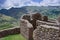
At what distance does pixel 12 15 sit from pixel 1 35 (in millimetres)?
64266

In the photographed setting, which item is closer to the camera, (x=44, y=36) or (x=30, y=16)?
(x=44, y=36)

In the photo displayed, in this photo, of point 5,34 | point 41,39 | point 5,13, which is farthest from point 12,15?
point 41,39

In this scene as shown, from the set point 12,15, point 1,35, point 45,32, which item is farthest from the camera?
point 12,15

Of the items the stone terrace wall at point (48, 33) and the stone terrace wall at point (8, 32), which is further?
the stone terrace wall at point (8, 32)

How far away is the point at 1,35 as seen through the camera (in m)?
20.6

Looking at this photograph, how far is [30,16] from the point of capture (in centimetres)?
2083

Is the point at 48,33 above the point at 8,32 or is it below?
above

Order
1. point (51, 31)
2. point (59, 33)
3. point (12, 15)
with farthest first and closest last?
point (12, 15) < point (51, 31) < point (59, 33)

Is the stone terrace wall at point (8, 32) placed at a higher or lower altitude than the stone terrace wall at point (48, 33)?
lower

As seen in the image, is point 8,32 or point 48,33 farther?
point 8,32

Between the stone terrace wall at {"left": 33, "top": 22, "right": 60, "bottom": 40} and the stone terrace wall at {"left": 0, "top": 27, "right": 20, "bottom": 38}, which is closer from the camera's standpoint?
the stone terrace wall at {"left": 33, "top": 22, "right": 60, "bottom": 40}

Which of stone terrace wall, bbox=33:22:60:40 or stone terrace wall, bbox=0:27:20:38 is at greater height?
stone terrace wall, bbox=33:22:60:40

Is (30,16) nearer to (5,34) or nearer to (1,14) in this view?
(5,34)

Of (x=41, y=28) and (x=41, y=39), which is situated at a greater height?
(x=41, y=28)
